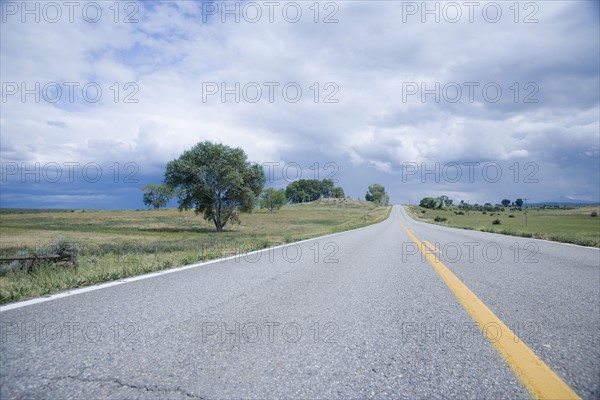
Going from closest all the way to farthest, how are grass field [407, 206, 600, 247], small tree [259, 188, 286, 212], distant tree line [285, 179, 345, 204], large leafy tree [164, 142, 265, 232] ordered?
grass field [407, 206, 600, 247] → large leafy tree [164, 142, 265, 232] → small tree [259, 188, 286, 212] → distant tree line [285, 179, 345, 204]

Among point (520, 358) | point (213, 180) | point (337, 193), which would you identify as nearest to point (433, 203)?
point (337, 193)

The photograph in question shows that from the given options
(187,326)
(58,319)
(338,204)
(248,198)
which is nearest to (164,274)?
(58,319)

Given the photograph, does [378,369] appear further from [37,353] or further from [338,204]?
[338,204]

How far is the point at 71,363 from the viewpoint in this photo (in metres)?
2.36

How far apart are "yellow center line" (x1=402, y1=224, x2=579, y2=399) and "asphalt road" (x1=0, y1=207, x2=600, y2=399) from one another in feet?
0.21

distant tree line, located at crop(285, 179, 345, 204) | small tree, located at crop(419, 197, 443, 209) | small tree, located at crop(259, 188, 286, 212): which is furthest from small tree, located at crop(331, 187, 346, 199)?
small tree, located at crop(259, 188, 286, 212)

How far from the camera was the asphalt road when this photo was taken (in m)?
2.11

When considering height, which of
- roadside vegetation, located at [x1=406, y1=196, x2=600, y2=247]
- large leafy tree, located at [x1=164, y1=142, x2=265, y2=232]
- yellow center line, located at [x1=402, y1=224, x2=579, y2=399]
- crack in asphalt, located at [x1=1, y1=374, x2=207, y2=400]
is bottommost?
roadside vegetation, located at [x1=406, y1=196, x2=600, y2=247]

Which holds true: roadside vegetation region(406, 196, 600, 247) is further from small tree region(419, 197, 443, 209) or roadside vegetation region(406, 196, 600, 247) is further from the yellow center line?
the yellow center line

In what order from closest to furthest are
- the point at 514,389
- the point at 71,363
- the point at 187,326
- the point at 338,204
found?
the point at 514,389, the point at 71,363, the point at 187,326, the point at 338,204

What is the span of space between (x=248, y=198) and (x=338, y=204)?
122m

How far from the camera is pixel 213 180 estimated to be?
41188mm

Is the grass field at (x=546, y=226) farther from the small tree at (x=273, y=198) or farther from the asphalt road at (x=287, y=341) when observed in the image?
the small tree at (x=273, y=198)

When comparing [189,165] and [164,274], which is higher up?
[189,165]
